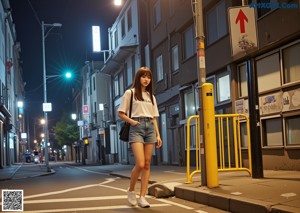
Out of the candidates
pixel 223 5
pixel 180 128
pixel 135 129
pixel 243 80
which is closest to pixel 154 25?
pixel 180 128

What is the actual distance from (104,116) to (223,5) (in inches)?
998

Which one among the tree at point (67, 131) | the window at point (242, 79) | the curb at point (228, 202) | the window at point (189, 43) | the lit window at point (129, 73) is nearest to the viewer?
the curb at point (228, 202)

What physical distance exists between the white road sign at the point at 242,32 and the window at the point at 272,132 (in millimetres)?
4777

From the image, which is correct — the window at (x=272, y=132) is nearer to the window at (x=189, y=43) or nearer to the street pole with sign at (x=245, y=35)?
the street pole with sign at (x=245, y=35)

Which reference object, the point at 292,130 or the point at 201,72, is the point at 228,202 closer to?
the point at 201,72

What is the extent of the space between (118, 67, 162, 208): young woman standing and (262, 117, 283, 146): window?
649cm

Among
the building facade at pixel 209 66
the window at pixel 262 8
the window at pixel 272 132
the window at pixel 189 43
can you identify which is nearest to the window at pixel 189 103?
the building facade at pixel 209 66

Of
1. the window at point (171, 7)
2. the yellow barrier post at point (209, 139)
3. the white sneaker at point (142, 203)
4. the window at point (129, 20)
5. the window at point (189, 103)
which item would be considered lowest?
the white sneaker at point (142, 203)

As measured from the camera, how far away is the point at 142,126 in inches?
272

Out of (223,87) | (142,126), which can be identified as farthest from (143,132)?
(223,87)

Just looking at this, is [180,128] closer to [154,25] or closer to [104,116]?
[154,25]

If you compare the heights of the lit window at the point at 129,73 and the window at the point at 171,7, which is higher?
the window at the point at 171,7

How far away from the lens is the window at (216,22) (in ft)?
53.3

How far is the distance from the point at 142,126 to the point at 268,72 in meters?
7.29
